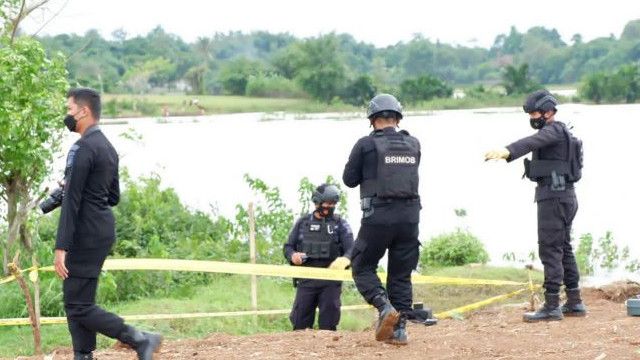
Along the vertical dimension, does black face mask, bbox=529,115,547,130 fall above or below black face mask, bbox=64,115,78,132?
above

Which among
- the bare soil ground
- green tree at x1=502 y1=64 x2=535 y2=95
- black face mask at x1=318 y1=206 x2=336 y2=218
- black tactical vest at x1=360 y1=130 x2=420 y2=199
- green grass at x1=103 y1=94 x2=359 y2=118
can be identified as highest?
green tree at x1=502 y1=64 x2=535 y2=95

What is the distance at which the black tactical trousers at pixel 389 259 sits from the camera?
8.77m

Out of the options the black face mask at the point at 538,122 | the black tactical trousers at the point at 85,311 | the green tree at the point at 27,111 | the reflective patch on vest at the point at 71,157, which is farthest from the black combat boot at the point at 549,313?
the green tree at the point at 27,111

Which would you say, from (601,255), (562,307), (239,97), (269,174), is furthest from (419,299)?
(239,97)

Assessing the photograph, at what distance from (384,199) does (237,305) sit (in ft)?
20.0

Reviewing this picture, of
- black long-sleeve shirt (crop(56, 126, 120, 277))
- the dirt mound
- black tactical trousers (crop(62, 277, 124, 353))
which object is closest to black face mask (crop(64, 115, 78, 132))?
black long-sleeve shirt (crop(56, 126, 120, 277))

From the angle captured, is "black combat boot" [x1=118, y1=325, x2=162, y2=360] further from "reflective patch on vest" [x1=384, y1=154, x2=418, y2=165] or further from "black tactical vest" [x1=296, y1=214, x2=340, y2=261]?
"black tactical vest" [x1=296, y1=214, x2=340, y2=261]

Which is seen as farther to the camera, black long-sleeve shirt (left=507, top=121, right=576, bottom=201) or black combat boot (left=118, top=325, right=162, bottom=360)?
black long-sleeve shirt (left=507, top=121, right=576, bottom=201)

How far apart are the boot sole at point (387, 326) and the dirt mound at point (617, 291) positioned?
5.45m

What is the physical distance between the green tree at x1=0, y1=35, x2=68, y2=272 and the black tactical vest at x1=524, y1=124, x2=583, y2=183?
235 inches

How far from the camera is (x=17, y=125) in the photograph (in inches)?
521

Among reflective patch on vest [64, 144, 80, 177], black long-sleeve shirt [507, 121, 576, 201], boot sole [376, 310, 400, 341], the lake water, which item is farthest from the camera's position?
the lake water

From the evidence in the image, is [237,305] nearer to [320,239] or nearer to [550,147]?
[320,239]

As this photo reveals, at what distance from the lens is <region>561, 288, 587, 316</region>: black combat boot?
34.7 ft
